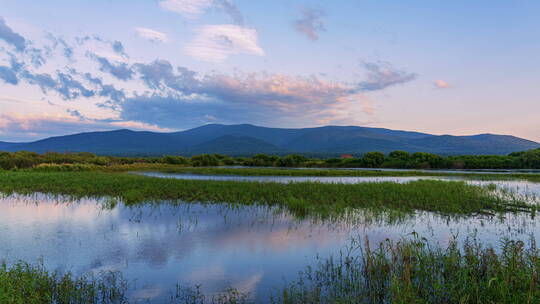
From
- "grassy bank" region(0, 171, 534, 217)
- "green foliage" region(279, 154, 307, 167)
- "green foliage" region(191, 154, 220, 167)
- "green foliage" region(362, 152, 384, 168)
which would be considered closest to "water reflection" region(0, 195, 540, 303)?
"grassy bank" region(0, 171, 534, 217)

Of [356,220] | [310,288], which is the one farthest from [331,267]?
[356,220]

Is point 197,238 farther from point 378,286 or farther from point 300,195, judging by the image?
point 300,195

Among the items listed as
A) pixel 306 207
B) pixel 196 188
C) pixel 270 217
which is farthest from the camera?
pixel 196 188

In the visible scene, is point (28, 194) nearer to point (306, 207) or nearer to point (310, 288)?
point (306, 207)

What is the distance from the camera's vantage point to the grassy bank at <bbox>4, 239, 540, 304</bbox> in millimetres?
6078

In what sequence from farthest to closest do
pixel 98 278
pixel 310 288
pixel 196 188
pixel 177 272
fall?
pixel 196 188 → pixel 177 272 → pixel 98 278 → pixel 310 288

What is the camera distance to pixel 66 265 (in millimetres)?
8953

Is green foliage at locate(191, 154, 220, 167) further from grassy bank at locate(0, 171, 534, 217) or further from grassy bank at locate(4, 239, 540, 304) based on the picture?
grassy bank at locate(4, 239, 540, 304)

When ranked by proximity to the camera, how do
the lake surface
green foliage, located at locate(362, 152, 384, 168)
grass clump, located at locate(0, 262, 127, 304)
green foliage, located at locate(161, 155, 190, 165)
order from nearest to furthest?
grass clump, located at locate(0, 262, 127, 304) → the lake surface → green foliage, located at locate(161, 155, 190, 165) → green foliage, located at locate(362, 152, 384, 168)

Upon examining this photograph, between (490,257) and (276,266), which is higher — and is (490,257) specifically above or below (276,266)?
above

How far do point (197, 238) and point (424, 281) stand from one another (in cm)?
845

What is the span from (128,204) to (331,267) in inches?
596

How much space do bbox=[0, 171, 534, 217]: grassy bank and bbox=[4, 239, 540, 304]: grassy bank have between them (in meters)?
8.29

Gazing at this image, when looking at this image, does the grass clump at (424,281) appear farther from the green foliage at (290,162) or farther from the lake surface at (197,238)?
the green foliage at (290,162)
